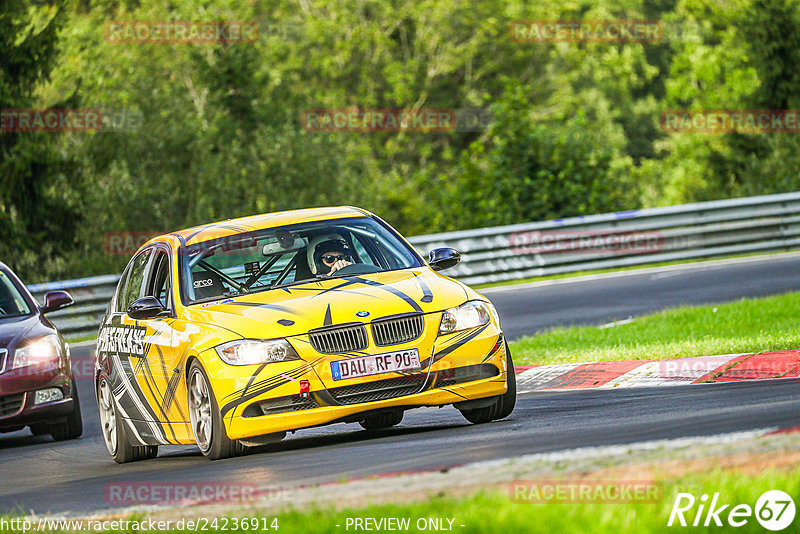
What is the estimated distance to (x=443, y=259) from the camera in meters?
9.81

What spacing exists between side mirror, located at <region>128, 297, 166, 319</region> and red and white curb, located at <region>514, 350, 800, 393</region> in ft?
12.3

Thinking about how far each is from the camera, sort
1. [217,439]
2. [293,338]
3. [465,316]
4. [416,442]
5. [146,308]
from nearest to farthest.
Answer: [416,442] < [293,338] < [217,439] < [465,316] < [146,308]

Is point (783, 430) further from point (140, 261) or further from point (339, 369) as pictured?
point (140, 261)

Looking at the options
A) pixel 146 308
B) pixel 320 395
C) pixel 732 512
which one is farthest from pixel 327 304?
pixel 732 512

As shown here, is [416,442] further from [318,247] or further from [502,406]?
[318,247]

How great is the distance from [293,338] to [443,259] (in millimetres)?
1645

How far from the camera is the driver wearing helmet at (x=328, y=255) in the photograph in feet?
32.2

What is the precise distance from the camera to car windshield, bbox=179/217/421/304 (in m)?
9.76

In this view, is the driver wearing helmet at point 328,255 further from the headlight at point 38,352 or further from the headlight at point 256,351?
the headlight at point 38,352

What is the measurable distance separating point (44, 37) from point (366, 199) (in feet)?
31.7

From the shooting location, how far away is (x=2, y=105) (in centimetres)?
2962

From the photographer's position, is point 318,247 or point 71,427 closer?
point 318,247

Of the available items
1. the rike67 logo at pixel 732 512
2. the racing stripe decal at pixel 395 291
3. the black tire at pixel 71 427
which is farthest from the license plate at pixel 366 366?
the black tire at pixel 71 427

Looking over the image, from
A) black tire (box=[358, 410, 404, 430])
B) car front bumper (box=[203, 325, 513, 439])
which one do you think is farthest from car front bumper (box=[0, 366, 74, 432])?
car front bumper (box=[203, 325, 513, 439])
